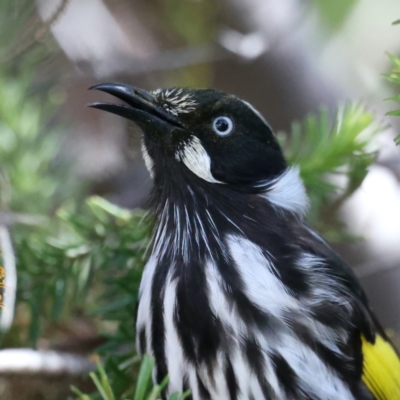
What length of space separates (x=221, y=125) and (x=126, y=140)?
2.78 ft

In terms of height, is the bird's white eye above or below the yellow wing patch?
above

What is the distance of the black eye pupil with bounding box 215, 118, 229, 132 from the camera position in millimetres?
774

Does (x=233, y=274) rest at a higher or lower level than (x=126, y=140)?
lower

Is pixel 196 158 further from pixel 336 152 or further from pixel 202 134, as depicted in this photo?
pixel 336 152

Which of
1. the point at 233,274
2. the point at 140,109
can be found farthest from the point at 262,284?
the point at 140,109

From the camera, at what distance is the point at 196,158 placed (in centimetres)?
78

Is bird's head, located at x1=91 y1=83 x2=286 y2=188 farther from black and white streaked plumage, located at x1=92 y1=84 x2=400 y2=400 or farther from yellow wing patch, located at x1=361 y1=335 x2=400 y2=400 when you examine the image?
yellow wing patch, located at x1=361 y1=335 x2=400 y2=400

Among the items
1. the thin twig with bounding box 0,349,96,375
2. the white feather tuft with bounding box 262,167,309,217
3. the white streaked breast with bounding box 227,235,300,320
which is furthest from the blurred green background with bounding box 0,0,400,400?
the white streaked breast with bounding box 227,235,300,320

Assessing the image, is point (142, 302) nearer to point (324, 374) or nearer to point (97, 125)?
point (324, 374)

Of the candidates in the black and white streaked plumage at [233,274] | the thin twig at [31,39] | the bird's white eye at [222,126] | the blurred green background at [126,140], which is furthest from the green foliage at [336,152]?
the thin twig at [31,39]

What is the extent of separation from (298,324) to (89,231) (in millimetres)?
394

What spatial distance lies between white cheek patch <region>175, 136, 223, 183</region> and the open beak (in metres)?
0.03

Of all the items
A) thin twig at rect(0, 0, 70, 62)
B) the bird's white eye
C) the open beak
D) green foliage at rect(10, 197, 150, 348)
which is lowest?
green foliage at rect(10, 197, 150, 348)

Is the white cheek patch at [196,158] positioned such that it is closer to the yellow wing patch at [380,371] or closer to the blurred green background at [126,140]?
the blurred green background at [126,140]
